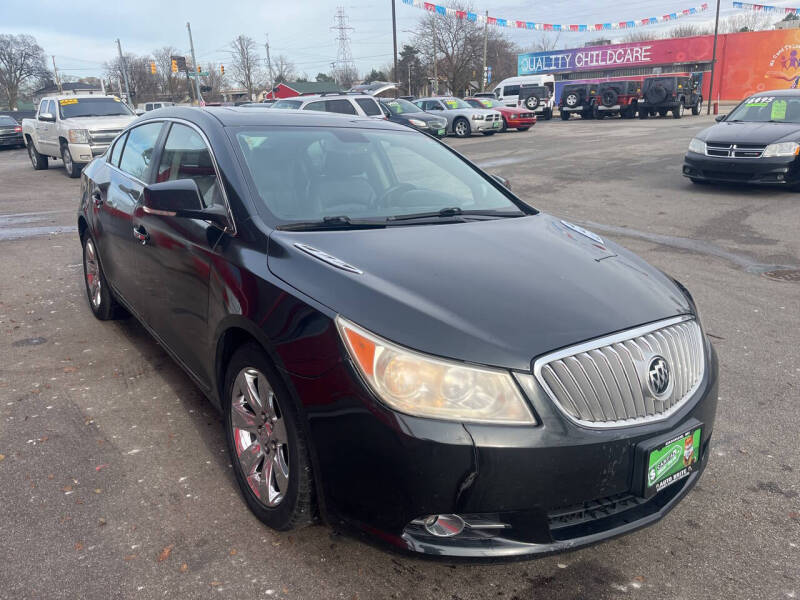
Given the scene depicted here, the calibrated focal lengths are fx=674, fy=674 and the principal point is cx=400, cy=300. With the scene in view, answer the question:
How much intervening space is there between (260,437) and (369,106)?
17698 mm

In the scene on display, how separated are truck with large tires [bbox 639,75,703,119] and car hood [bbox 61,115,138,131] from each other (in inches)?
1114

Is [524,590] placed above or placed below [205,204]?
below

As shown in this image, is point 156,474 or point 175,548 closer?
point 175,548

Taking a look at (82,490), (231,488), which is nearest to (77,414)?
(82,490)

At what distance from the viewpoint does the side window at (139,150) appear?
4227mm

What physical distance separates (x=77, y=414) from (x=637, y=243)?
646 centimetres

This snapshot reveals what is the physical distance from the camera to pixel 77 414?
3.85 metres

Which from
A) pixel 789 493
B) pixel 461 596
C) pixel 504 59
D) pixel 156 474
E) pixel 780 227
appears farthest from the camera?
pixel 504 59

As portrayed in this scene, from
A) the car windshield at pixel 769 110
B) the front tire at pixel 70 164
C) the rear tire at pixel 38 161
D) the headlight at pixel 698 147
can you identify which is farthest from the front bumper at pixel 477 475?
the rear tire at pixel 38 161

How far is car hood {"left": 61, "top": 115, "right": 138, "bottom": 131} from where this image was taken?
50.4 feet

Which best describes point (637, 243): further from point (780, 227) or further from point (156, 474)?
point (156, 474)

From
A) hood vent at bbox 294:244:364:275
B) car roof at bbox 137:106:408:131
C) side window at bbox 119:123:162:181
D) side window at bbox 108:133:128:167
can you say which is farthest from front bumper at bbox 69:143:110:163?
hood vent at bbox 294:244:364:275

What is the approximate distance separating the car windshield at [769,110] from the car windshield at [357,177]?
9.72 metres

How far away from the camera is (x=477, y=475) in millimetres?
2082
